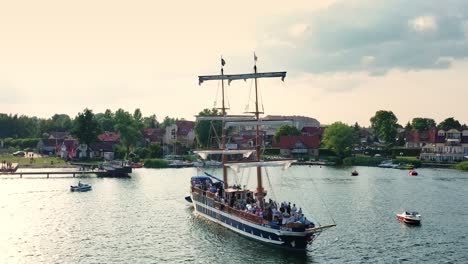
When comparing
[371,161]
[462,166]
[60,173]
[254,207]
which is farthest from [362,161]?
[254,207]

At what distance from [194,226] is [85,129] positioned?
121899 mm

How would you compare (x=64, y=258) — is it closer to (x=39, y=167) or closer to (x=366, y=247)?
(x=366, y=247)

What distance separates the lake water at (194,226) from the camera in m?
56.7

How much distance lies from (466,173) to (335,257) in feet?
380

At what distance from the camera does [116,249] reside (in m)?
59.5

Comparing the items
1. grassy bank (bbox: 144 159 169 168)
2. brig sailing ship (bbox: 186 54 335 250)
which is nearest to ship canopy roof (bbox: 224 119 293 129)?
brig sailing ship (bbox: 186 54 335 250)

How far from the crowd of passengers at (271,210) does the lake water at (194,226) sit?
314cm

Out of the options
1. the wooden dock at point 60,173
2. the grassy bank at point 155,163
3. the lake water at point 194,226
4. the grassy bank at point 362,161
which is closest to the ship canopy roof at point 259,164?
the lake water at point 194,226

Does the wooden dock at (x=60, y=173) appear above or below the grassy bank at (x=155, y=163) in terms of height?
below

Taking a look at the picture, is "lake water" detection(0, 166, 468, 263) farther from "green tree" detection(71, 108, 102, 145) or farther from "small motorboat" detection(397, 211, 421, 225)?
"green tree" detection(71, 108, 102, 145)

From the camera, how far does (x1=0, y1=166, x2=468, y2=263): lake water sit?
5666 cm

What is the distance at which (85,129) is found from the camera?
186250mm

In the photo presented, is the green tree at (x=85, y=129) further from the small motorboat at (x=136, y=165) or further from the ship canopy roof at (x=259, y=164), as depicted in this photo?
the ship canopy roof at (x=259, y=164)

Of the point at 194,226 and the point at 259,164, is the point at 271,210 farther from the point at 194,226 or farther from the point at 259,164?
the point at 194,226
